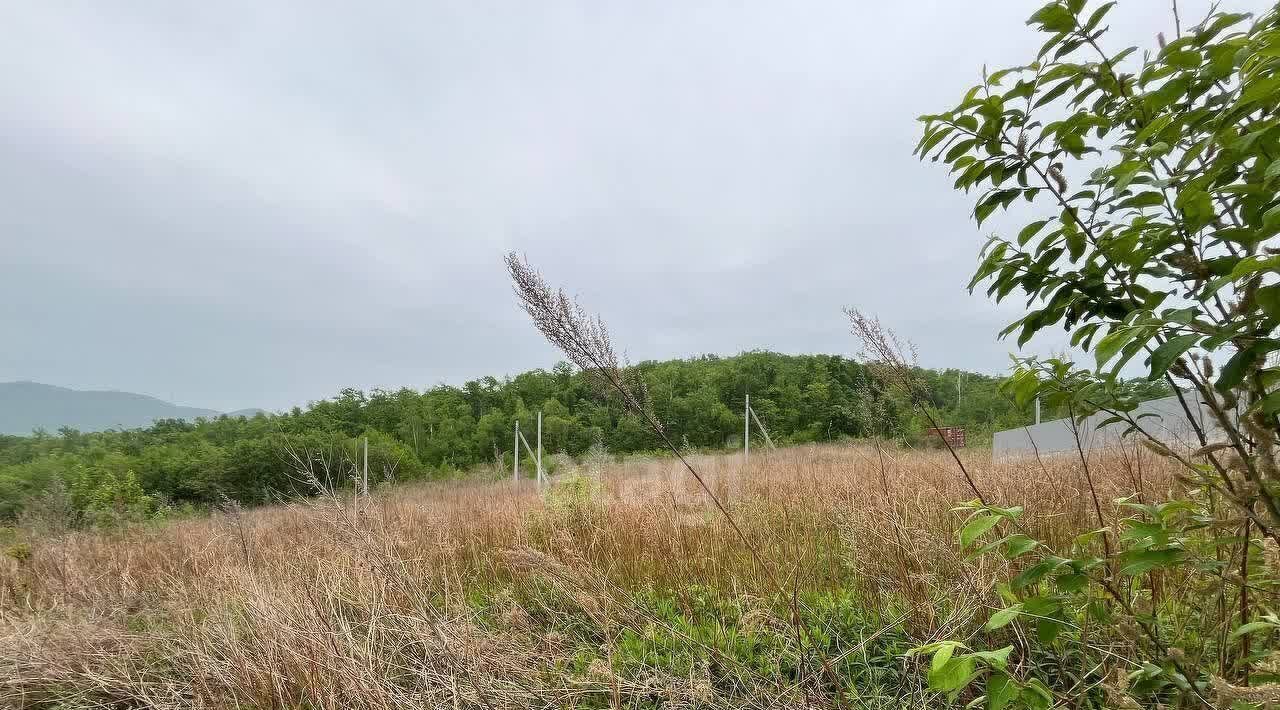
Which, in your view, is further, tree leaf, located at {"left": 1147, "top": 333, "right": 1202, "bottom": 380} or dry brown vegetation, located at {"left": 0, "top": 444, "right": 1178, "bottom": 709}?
dry brown vegetation, located at {"left": 0, "top": 444, "right": 1178, "bottom": 709}

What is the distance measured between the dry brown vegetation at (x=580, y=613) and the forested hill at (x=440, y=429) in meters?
11.4

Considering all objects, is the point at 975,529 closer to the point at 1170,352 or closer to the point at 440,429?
the point at 1170,352

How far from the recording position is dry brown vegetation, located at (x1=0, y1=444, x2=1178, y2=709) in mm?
2068

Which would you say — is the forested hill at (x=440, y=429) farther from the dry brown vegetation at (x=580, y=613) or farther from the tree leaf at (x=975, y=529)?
the tree leaf at (x=975, y=529)

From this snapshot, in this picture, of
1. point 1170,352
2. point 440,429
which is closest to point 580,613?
point 1170,352

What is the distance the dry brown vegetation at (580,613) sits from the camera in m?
2.07

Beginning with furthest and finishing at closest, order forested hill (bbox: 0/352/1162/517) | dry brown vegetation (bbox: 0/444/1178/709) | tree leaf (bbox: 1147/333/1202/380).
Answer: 1. forested hill (bbox: 0/352/1162/517)
2. dry brown vegetation (bbox: 0/444/1178/709)
3. tree leaf (bbox: 1147/333/1202/380)

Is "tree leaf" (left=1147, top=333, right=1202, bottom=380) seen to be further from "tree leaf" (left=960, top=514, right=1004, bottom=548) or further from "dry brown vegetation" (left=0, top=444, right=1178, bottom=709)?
"dry brown vegetation" (left=0, top=444, right=1178, bottom=709)

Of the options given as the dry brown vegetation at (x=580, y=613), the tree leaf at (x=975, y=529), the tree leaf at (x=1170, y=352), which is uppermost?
the tree leaf at (x=1170, y=352)

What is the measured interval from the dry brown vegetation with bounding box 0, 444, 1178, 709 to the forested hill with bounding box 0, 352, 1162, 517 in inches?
448

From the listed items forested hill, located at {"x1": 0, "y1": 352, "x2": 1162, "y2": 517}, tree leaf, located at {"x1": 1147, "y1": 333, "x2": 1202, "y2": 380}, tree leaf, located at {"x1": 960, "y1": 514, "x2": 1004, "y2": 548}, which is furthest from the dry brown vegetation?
forested hill, located at {"x1": 0, "y1": 352, "x2": 1162, "y2": 517}

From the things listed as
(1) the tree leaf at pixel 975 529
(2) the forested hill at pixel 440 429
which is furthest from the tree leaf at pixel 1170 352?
(2) the forested hill at pixel 440 429

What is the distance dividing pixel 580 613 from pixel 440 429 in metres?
19.3

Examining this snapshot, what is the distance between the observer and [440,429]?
20.8m
